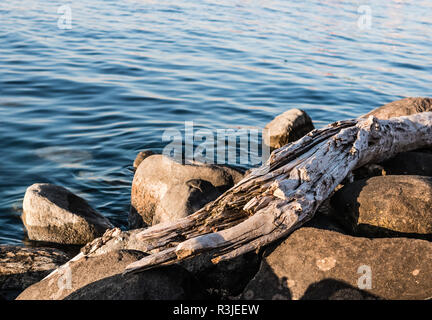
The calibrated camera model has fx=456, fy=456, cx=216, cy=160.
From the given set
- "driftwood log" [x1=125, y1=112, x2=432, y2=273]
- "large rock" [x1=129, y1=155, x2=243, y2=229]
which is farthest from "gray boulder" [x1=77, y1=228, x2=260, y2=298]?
"large rock" [x1=129, y1=155, x2=243, y2=229]

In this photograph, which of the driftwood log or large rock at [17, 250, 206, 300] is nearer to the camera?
large rock at [17, 250, 206, 300]

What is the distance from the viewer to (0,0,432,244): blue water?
884 cm

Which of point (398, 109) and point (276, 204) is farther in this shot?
point (398, 109)

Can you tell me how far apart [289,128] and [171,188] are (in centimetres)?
375

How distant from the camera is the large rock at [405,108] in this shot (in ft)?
25.3

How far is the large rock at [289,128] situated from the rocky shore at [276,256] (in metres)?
3.22

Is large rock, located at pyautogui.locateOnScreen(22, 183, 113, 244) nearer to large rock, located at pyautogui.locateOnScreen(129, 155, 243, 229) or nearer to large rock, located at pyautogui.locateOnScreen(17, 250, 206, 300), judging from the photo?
large rock, located at pyautogui.locateOnScreen(129, 155, 243, 229)

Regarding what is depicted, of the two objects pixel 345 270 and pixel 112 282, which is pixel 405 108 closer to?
pixel 345 270

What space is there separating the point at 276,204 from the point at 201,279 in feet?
3.22

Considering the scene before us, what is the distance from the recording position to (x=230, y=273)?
4.18 meters

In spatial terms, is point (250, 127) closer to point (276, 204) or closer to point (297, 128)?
point (297, 128)

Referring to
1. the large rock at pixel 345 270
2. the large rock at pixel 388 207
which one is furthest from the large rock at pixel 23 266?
the large rock at pixel 388 207

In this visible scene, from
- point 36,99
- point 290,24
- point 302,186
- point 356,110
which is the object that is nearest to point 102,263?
point 302,186

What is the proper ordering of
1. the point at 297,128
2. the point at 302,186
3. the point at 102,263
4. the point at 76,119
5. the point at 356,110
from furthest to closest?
the point at 356,110 < the point at 76,119 < the point at 297,128 < the point at 302,186 < the point at 102,263
